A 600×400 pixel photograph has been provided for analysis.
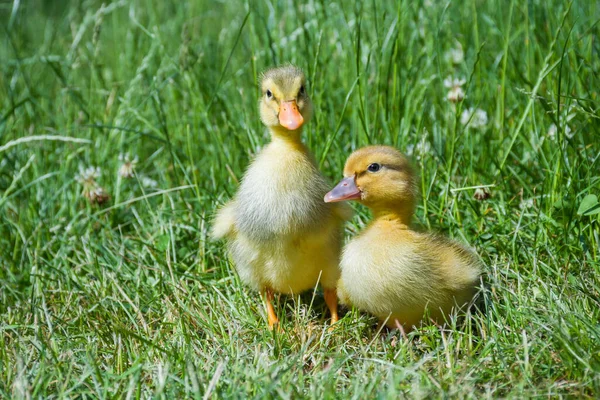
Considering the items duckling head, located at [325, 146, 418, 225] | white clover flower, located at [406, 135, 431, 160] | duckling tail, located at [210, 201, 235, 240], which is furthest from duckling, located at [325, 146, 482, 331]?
white clover flower, located at [406, 135, 431, 160]

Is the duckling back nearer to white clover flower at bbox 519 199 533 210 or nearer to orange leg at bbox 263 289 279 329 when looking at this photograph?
orange leg at bbox 263 289 279 329

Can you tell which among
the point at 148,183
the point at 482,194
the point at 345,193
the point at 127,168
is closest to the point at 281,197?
the point at 345,193

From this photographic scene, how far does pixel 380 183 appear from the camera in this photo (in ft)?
9.29

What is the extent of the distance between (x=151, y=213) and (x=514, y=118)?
5.99 feet

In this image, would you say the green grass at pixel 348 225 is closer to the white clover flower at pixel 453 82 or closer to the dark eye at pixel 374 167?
the white clover flower at pixel 453 82

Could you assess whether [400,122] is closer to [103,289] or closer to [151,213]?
[151,213]

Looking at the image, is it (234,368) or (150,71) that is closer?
(234,368)

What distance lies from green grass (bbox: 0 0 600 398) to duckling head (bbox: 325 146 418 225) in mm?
427

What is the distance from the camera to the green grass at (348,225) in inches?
98.0

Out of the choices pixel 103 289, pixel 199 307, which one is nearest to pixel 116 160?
pixel 103 289

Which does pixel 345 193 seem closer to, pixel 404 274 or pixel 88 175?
pixel 404 274

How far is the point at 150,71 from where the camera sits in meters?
4.71

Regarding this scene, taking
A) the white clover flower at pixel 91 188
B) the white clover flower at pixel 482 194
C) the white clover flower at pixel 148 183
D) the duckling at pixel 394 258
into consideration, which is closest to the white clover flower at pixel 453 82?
the white clover flower at pixel 482 194

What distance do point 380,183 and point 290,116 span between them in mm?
414
